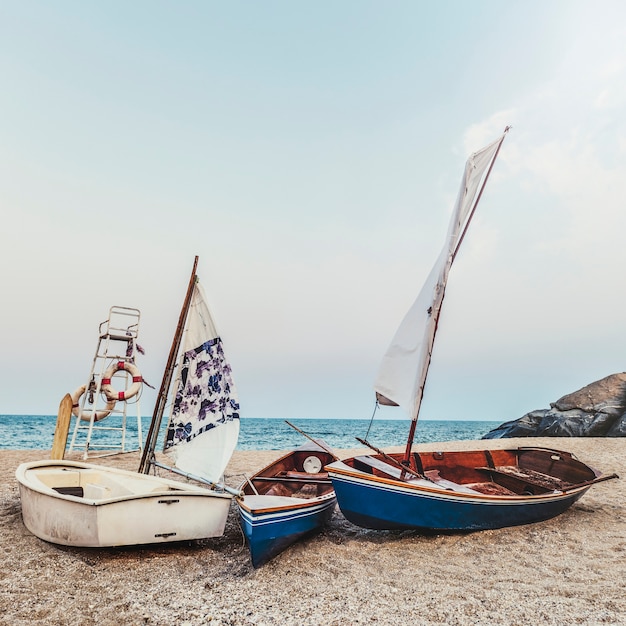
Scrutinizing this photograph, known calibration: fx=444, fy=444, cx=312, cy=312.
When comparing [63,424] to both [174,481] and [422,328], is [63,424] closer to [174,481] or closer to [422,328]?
[174,481]

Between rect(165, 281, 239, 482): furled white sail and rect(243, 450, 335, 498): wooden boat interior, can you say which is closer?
rect(165, 281, 239, 482): furled white sail

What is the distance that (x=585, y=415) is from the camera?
2706cm

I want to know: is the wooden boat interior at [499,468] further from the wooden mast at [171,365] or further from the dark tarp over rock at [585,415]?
the dark tarp over rock at [585,415]

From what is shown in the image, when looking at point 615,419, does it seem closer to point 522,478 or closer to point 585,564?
point 522,478

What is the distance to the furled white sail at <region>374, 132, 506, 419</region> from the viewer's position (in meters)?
7.85

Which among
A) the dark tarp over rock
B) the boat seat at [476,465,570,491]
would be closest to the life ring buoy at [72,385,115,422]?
the boat seat at [476,465,570,491]

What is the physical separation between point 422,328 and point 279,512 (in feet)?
12.8

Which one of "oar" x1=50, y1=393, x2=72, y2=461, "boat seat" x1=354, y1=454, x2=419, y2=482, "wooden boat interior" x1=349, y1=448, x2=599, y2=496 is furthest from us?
"oar" x1=50, y1=393, x2=72, y2=461

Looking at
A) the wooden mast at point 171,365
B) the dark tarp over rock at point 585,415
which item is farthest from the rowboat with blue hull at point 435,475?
the dark tarp over rock at point 585,415

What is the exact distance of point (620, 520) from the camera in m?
8.50

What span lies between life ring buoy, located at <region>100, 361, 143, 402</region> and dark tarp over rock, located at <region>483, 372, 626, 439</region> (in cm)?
2422

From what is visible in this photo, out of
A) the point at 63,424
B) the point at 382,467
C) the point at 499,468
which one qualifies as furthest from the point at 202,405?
the point at 499,468

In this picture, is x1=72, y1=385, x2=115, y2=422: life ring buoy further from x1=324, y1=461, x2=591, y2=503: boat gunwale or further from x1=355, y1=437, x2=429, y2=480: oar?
x1=324, y1=461, x2=591, y2=503: boat gunwale

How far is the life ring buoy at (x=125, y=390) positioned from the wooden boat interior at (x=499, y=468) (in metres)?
7.35
